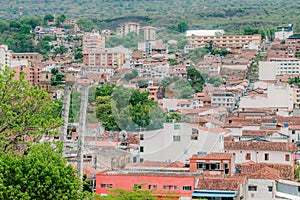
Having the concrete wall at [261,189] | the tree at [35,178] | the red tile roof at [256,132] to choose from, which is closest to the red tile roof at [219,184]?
the concrete wall at [261,189]

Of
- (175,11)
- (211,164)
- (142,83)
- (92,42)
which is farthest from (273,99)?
(175,11)

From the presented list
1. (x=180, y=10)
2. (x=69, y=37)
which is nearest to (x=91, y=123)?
(x=69, y=37)

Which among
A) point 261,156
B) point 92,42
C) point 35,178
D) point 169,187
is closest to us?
point 35,178

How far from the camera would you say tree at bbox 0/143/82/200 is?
997 cm

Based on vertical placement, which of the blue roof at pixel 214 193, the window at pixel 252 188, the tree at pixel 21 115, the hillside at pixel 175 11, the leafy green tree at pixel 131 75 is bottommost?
the hillside at pixel 175 11

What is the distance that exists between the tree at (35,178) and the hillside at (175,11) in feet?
197

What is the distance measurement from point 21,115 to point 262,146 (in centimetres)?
856

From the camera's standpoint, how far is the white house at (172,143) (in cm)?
1753

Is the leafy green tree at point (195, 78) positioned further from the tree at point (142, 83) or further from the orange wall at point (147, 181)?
the orange wall at point (147, 181)

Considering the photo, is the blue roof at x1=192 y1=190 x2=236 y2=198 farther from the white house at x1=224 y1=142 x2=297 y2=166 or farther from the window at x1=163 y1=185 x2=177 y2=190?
the white house at x1=224 y1=142 x2=297 y2=166

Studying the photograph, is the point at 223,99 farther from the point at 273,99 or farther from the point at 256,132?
the point at 256,132

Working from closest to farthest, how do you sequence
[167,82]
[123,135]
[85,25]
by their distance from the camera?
[123,135] → [167,82] → [85,25]

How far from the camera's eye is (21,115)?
34.9 feet

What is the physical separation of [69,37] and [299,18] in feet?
59.9
